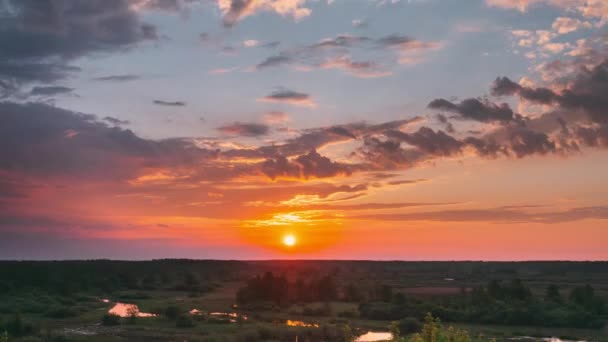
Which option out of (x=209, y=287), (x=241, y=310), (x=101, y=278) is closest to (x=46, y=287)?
(x=101, y=278)

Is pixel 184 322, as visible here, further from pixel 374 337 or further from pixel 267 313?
pixel 374 337

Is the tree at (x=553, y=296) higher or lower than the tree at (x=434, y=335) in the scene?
lower

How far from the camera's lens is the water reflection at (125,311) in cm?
8546

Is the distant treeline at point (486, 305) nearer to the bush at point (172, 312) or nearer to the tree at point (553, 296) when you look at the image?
the tree at point (553, 296)

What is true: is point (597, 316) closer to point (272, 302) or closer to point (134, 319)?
point (272, 302)

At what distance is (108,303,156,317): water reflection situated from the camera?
8546 centimetres

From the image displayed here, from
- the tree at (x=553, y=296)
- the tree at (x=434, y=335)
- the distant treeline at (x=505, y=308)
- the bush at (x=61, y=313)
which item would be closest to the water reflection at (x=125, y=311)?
the bush at (x=61, y=313)

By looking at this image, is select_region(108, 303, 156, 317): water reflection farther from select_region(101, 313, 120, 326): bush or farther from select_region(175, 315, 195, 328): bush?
Result: select_region(175, 315, 195, 328): bush

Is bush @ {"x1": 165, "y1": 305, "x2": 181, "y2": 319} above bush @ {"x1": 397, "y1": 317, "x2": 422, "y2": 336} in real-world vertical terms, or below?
above

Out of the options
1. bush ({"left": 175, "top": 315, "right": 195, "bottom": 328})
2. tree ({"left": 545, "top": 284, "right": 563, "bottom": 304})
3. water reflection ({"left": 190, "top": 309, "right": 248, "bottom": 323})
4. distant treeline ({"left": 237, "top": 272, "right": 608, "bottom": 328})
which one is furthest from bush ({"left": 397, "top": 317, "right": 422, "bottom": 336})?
tree ({"left": 545, "top": 284, "right": 563, "bottom": 304})

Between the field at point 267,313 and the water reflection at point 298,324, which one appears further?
the water reflection at point 298,324

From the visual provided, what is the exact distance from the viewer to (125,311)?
91.9 meters

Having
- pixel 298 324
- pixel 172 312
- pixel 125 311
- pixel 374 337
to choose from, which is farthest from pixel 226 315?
pixel 374 337

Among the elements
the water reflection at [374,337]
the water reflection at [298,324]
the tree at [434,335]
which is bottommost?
the water reflection at [374,337]
